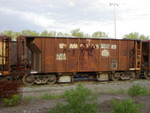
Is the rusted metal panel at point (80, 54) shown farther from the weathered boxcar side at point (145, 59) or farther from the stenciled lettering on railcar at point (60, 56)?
the weathered boxcar side at point (145, 59)

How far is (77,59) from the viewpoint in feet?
42.2

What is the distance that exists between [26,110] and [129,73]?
10845 mm

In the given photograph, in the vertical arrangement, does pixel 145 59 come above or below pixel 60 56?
below

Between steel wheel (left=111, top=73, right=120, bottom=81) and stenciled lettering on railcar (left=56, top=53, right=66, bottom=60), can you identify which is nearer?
stenciled lettering on railcar (left=56, top=53, right=66, bottom=60)

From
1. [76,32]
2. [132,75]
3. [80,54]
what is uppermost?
[76,32]

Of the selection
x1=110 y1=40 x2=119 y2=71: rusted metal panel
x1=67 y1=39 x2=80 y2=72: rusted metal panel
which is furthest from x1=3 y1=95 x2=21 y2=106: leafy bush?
x1=110 y1=40 x2=119 y2=71: rusted metal panel

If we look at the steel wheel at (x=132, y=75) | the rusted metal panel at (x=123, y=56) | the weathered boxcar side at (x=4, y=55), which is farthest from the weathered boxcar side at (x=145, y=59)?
the weathered boxcar side at (x=4, y=55)

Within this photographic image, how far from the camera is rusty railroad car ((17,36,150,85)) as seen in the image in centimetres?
1227

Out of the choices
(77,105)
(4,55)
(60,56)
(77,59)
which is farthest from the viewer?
(77,59)

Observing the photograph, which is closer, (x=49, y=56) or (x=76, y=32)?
(x=49, y=56)

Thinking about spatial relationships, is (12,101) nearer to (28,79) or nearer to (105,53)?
(28,79)

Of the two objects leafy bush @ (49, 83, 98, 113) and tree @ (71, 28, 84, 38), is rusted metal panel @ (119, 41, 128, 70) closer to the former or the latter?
leafy bush @ (49, 83, 98, 113)

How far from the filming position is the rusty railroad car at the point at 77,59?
483 inches

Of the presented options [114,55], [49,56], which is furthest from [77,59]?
[114,55]
